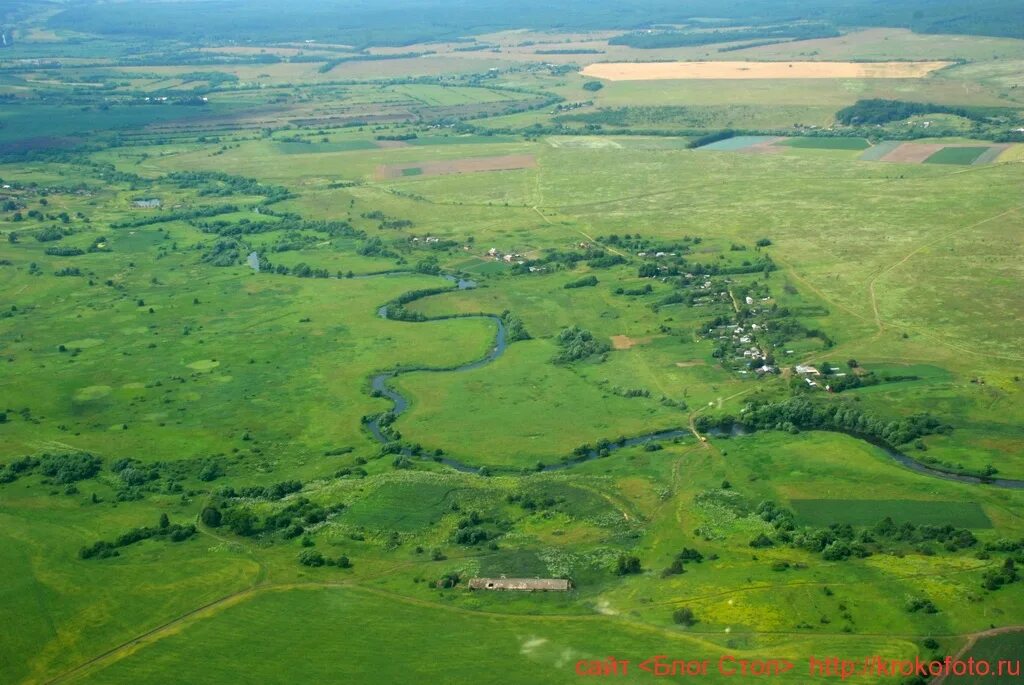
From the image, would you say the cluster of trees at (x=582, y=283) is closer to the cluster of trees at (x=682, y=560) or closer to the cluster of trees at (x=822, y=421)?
the cluster of trees at (x=822, y=421)

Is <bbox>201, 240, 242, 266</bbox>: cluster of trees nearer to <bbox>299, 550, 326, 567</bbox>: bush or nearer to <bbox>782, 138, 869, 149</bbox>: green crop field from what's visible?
<bbox>299, 550, 326, 567</bbox>: bush

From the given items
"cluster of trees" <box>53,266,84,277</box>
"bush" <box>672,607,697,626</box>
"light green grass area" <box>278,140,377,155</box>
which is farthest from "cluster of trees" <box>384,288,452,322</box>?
"light green grass area" <box>278,140,377,155</box>

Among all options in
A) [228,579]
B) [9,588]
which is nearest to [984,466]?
[228,579]

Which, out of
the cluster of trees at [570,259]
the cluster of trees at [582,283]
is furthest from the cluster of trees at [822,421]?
the cluster of trees at [570,259]

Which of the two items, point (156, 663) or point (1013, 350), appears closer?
point (156, 663)

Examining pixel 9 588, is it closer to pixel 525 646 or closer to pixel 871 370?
pixel 525 646

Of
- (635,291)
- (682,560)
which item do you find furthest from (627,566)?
(635,291)
